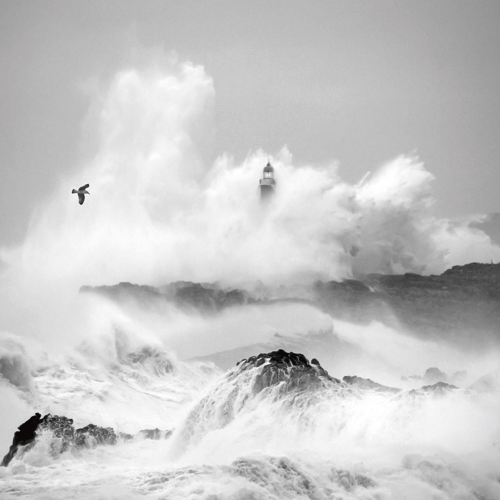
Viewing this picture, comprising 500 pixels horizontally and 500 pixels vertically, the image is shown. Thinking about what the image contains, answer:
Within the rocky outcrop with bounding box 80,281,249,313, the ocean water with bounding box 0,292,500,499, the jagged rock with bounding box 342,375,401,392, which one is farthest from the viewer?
the rocky outcrop with bounding box 80,281,249,313

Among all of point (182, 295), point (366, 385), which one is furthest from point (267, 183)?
point (366, 385)

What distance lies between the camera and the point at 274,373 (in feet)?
180

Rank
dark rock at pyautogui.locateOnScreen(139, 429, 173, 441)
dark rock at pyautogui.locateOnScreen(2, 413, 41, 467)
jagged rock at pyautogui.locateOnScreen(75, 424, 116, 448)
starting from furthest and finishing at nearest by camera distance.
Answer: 1. dark rock at pyautogui.locateOnScreen(139, 429, 173, 441)
2. jagged rock at pyautogui.locateOnScreen(75, 424, 116, 448)
3. dark rock at pyautogui.locateOnScreen(2, 413, 41, 467)

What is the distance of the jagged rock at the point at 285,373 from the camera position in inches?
2136

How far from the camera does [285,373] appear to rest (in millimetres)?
55031

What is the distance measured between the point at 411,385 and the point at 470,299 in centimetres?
3503

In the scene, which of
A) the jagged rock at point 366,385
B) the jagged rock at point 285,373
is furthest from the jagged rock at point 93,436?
the jagged rock at point 366,385

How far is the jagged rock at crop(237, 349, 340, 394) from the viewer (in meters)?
54.2

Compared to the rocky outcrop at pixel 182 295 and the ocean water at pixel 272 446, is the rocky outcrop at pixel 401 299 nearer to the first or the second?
the rocky outcrop at pixel 182 295

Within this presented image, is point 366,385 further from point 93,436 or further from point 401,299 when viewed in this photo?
point 401,299

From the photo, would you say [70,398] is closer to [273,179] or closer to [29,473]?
[29,473]

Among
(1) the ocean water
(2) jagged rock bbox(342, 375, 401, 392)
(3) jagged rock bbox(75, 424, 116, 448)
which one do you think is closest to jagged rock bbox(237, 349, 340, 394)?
A: (1) the ocean water

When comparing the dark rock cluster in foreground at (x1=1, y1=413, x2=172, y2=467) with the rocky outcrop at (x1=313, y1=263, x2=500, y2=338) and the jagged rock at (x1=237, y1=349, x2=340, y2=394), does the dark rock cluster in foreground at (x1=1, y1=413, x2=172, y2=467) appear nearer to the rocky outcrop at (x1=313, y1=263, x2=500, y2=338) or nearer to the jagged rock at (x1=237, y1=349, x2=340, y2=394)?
the jagged rock at (x1=237, y1=349, x2=340, y2=394)

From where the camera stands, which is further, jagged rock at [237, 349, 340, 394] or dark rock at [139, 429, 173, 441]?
dark rock at [139, 429, 173, 441]
